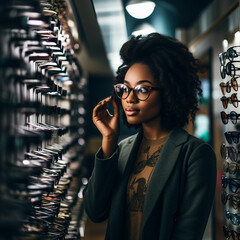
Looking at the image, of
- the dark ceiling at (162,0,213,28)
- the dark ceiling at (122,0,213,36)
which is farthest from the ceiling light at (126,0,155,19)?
the dark ceiling at (162,0,213,28)

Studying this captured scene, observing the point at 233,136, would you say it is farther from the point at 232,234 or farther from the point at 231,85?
the point at 232,234

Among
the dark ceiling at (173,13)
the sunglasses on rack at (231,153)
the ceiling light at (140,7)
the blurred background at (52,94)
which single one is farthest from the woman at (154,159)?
the dark ceiling at (173,13)

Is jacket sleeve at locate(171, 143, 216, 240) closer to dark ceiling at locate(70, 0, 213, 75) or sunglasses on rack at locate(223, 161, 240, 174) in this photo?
sunglasses on rack at locate(223, 161, 240, 174)

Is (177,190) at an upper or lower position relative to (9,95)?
lower

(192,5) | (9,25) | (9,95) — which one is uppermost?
(192,5)

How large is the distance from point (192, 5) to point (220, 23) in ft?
5.80

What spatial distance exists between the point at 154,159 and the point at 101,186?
0.94ft

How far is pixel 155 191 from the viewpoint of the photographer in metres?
1.44

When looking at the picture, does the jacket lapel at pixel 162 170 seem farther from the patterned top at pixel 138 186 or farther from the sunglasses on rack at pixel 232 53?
the sunglasses on rack at pixel 232 53

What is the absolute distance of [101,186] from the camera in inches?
61.8

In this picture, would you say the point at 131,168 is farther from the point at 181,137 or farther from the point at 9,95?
the point at 9,95

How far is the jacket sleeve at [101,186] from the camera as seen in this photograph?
155 cm

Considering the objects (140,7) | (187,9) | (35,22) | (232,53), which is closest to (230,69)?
(232,53)

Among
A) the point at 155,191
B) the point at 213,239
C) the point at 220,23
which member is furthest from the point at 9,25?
the point at 213,239
